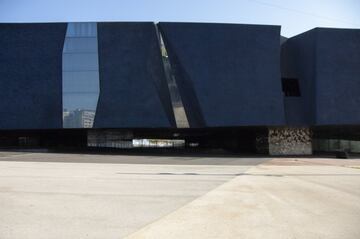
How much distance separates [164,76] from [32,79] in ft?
42.0

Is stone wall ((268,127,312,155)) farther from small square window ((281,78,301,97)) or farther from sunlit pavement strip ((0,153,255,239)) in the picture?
sunlit pavement strip ((0,153,255,239))

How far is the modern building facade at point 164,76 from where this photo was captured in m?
42.2

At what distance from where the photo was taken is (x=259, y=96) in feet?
140

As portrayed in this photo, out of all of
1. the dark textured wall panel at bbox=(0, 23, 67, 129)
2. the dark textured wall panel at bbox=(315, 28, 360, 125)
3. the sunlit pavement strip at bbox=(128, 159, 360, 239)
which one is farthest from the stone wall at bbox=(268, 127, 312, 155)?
the sunlit pavement strip at bbox=(128, 159, 360, 239)

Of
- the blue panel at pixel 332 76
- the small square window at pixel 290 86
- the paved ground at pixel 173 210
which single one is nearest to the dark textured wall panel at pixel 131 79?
the small square window at pixel 290 86

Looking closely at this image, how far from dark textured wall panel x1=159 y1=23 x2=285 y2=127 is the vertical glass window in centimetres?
721

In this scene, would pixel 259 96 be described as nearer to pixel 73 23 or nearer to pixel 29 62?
pixel 73 23

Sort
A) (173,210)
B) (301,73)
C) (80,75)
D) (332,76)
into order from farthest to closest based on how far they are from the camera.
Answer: (301,73), (80,75), (332,76), (173,210)

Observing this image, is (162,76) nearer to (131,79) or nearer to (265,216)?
(131,79)

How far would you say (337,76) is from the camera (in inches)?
1692

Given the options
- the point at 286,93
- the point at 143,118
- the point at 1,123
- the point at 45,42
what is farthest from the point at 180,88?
the point at 1,123

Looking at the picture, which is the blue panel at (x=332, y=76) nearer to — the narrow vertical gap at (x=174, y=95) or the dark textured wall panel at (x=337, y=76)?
the dark textured wall panel at (x=337, y=76)

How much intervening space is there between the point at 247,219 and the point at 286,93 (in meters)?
37.9

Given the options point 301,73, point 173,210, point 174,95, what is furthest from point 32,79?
point 173,210
